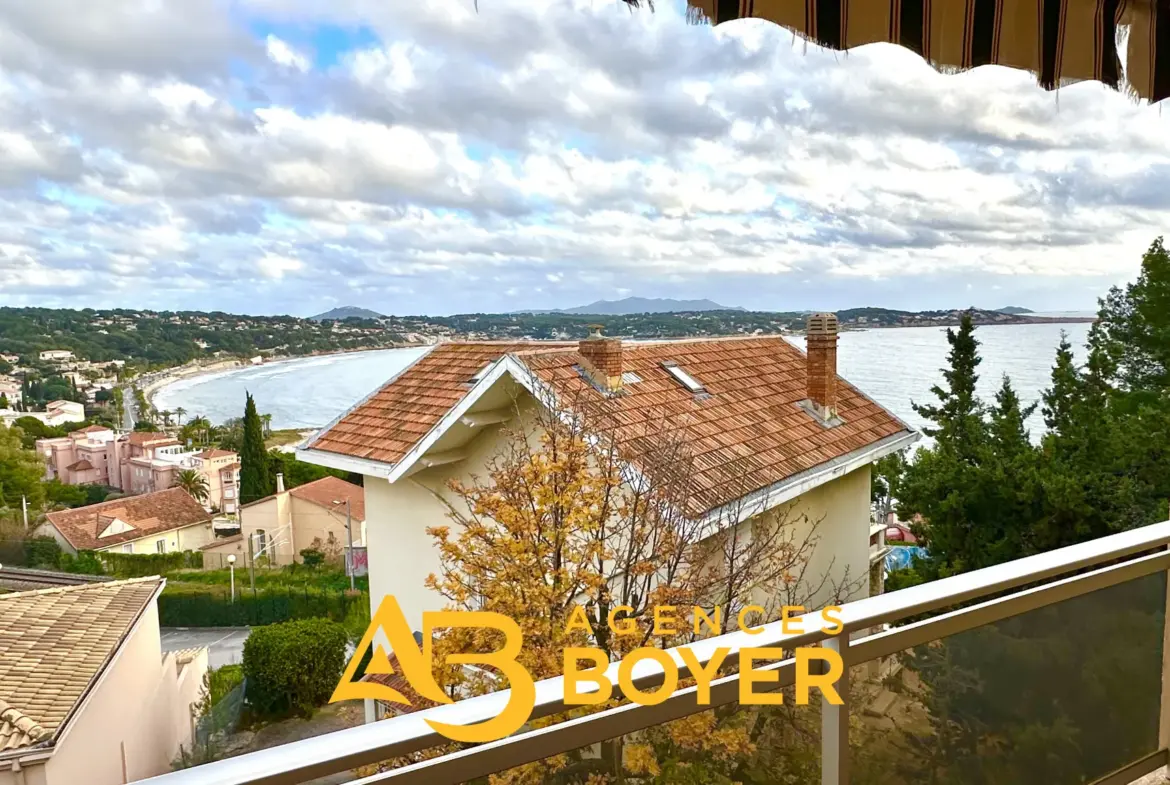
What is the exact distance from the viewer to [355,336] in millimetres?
12328

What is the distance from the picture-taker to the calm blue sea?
868 centimetres

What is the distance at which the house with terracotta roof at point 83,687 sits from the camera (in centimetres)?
593

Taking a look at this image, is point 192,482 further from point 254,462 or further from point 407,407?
point 407,407

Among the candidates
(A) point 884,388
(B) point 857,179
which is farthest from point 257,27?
(A) point 884,388

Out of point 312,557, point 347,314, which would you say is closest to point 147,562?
point 312,557

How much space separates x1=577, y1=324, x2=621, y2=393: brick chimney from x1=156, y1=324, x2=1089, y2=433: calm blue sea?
8.28 ft

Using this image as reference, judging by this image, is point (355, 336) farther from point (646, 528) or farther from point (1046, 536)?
point (1046, 536)

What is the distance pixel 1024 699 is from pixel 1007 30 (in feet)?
3.73

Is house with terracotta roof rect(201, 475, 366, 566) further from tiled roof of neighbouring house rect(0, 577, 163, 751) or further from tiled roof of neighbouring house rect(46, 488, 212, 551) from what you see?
tiled roof of neighbouring house rect(0, 577, 163, 751)

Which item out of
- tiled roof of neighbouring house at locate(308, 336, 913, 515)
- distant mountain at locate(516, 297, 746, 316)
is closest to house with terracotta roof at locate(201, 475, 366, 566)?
distant mountain at locate(516, 297, 746, 316)

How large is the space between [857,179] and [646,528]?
15.9 meters

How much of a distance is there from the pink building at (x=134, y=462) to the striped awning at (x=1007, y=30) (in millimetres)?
13687

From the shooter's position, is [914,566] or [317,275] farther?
[317,275]

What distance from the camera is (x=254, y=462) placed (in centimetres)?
1514
